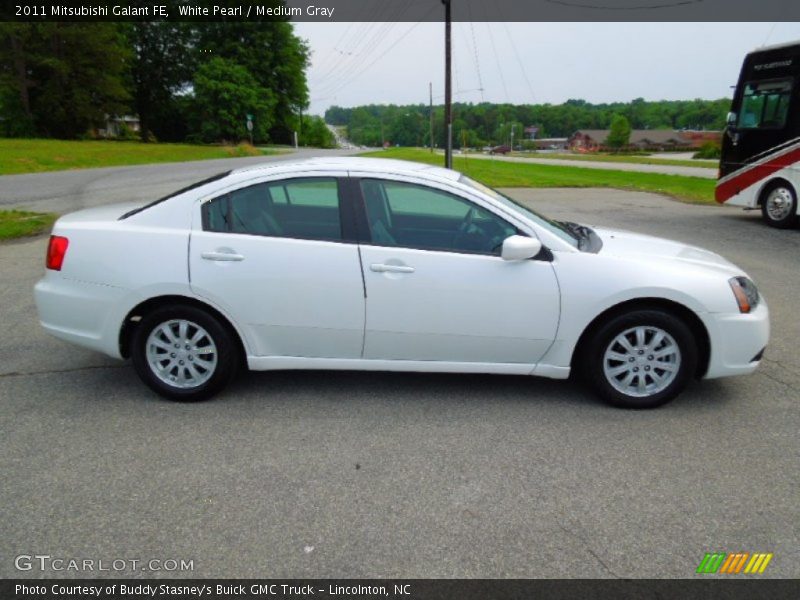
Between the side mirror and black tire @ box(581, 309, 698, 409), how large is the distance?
0.68 metres

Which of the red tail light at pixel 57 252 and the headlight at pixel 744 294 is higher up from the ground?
the red tail light at pixel 57 252

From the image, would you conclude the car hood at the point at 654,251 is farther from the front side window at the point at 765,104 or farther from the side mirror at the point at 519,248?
the front side window at the point at 765,104

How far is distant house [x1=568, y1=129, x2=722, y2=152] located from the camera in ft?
342

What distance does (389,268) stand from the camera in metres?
3.68

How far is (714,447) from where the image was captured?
11.1 ft

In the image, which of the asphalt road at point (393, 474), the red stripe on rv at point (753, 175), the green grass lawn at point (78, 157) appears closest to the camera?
the asphalt road at point (393, 474)

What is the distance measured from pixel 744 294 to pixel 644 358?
2.48 feet

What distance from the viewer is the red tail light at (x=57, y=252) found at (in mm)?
3895

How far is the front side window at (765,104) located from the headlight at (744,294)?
927 cm

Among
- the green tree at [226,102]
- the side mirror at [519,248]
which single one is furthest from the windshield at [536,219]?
the green tree at [226,102]

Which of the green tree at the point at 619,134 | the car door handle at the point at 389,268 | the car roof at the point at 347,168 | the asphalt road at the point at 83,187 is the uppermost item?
the green tree at the point at 619,134
